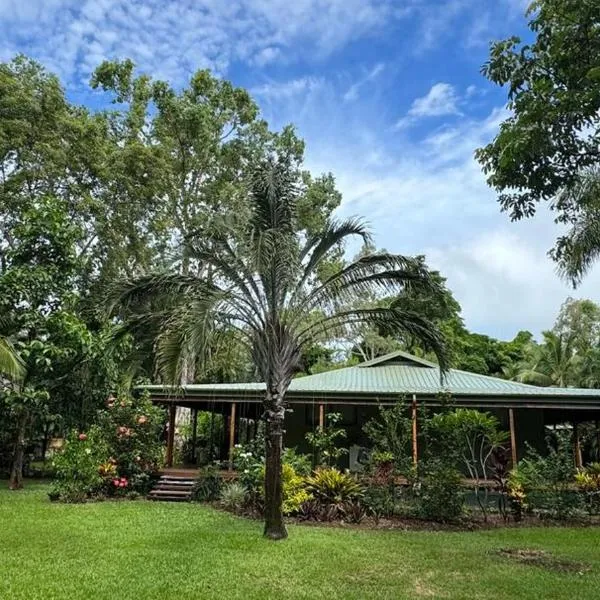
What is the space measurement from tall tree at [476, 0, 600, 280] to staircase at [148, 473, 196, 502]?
393 inches

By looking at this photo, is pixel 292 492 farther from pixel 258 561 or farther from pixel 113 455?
pixel 113 455

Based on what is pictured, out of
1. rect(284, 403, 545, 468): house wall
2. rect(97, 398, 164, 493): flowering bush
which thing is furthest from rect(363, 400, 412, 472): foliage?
rect(97, 398, 164, 493): flowering bush

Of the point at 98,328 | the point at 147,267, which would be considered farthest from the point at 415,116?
the point at 147,267

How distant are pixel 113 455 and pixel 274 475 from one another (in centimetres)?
686

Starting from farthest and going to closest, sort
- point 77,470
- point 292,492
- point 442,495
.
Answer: point 77,470
point 292,492
point 442,495

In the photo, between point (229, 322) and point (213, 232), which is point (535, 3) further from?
point (229, 322)

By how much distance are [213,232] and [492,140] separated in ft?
16.4

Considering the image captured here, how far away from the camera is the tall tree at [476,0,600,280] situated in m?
7.97

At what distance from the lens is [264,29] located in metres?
10.7

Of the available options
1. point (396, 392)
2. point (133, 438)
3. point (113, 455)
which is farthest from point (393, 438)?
point (113, 455)

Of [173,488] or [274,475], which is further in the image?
[173,488]

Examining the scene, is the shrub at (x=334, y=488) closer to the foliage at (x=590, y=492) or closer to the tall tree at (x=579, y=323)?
the foliage at (x=590, y=492)

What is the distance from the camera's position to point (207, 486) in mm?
13719

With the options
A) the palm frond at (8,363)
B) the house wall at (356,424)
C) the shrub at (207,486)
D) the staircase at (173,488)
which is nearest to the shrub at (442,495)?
the shrub at (207,486)
